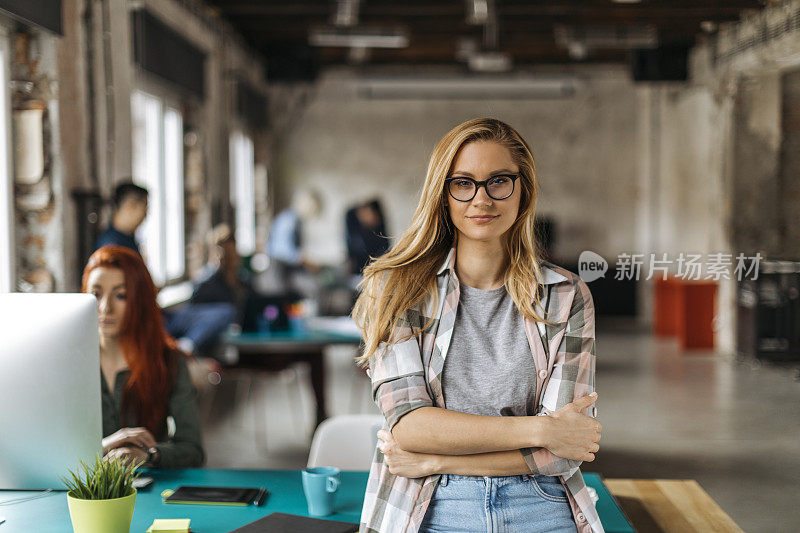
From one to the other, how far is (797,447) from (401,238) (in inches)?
54.6

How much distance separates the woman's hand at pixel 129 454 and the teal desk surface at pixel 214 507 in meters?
0.07

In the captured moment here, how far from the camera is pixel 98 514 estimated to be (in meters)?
1.64

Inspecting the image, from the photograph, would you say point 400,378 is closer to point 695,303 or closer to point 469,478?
point 469,478

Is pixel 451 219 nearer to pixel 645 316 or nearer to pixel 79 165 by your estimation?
pixel 79 165

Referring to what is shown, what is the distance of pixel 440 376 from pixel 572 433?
0.29m

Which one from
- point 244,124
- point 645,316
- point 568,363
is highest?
point 244,124

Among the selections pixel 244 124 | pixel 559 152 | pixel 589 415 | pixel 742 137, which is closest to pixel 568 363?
pixel 589 415

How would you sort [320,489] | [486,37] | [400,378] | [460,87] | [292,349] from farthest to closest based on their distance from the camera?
1. [460,87]
2. [486,37]
3. [292,349]
4. [320,489]
5. [400,378]

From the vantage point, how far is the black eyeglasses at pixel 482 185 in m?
1.75

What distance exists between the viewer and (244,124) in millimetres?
10242

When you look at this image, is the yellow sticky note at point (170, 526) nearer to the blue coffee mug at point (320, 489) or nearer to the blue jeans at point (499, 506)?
the blue coffee mug at point (320, 489)

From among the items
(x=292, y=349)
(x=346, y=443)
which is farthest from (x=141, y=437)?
(x=292, y=349)

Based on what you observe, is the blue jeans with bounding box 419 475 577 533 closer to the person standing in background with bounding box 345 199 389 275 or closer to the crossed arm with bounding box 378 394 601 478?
the crossed arm with bounding box 378 394 601 478

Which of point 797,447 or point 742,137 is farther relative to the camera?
point 742,137
